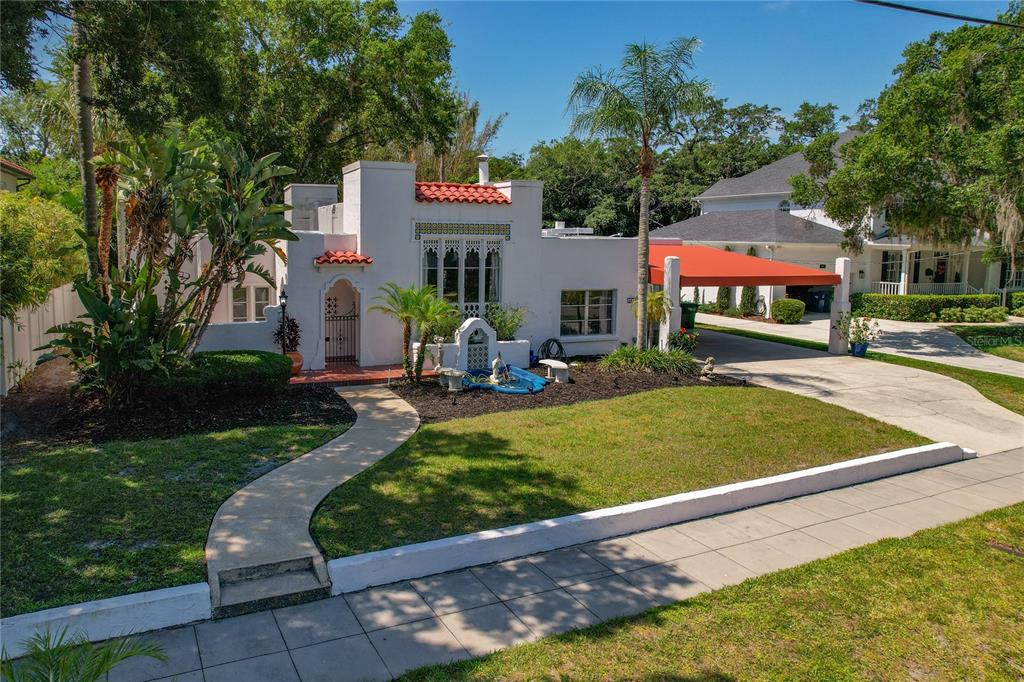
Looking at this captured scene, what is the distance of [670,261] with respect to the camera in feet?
60.2

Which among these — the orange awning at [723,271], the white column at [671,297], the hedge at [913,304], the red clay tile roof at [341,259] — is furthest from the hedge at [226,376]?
the hedge at [913,304]

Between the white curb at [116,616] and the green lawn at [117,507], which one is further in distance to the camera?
the green lawn at [117,507]

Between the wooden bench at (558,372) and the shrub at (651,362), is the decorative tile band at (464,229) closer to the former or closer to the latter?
the wooden bench at (558,372)

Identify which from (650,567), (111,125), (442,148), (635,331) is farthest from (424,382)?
(442,148)

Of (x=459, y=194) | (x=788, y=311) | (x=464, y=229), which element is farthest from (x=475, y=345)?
(x=788, y=311)

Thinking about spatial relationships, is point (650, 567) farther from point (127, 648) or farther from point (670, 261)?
point (670, 261)

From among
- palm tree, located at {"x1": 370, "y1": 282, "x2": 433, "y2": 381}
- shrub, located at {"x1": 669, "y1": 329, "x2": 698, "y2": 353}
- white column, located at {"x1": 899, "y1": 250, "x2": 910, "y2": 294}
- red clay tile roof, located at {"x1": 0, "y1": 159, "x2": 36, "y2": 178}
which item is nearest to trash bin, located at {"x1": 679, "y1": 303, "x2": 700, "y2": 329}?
shrub, located at {"x1": 669, "y1": 329, "x2": 698, "y2": 353}

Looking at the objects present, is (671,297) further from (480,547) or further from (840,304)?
(480,547)

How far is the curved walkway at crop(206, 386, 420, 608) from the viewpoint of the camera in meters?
6.70

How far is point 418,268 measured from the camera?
55.7ft

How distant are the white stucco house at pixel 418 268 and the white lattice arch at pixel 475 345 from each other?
1588 millimetres

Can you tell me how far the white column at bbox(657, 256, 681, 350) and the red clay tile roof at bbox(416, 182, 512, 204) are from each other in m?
4.43

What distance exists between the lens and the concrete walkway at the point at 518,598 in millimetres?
5590

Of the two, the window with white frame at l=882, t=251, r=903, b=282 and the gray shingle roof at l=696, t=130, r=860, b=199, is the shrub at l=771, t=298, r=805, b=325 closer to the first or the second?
the window with white frame at l=882, t=251, r=903, b=282
